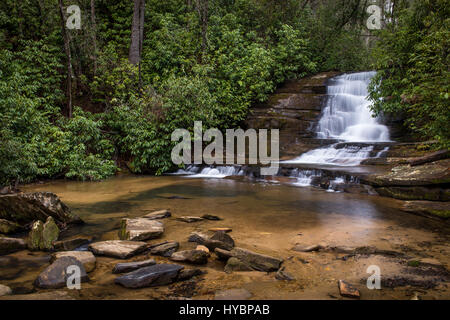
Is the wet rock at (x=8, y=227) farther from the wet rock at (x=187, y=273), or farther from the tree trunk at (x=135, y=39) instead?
the tree trunk at (x=135, y=39)

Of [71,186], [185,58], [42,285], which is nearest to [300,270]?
[42,285]

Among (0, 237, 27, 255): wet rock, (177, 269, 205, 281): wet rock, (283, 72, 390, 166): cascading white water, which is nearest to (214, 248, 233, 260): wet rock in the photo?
(177, 269, 205, 281): wet rock

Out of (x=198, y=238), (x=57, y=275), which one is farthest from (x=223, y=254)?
(x=57, y=275)

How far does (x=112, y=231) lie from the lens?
526 cm

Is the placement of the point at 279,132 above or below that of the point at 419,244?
above

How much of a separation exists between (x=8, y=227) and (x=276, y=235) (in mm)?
4480

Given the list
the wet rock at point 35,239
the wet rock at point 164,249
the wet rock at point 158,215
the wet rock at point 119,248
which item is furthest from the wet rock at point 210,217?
the wet rock at point 35,239

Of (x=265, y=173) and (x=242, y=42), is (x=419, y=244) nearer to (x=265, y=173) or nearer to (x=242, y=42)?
(x=265, y=173)

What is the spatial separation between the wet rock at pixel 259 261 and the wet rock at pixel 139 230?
1550mm

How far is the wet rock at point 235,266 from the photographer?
355 centimetres

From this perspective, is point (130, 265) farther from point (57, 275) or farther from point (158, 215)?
point (158, 215)

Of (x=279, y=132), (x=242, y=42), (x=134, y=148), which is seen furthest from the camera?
(x=242, y=42)

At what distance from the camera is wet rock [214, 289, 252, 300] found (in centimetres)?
286

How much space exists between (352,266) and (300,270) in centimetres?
68
